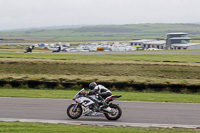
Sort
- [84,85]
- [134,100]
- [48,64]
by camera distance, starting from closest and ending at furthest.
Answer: [134,100], [84,85], [48,64]

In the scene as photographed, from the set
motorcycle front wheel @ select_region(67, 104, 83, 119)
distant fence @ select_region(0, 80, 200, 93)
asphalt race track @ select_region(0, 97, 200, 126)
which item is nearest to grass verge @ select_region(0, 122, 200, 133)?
asphalt race track @ select_region(0, 97, 200, 126)

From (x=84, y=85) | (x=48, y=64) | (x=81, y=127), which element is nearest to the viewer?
(x=81, y=127)

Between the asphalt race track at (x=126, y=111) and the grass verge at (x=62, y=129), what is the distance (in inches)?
48.4

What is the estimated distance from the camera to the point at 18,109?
43.7 feet

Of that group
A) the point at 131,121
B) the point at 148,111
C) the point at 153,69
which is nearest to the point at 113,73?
the point at 153,69

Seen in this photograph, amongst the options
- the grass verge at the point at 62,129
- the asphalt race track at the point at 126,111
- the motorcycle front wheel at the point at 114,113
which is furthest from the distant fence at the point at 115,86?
the grass verge at the point at 62,129

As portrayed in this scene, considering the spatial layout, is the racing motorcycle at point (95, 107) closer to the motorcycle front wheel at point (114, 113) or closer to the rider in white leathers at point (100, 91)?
the motorcycle front wheel at point (114, 113)

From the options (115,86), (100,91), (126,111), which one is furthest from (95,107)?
(115,86)

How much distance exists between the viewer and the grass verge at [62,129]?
9.36m

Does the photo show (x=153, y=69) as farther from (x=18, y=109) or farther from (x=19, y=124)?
(x=19, y=124)

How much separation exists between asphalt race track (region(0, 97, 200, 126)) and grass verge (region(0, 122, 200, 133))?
1.23m

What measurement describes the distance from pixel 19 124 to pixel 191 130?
238 inches

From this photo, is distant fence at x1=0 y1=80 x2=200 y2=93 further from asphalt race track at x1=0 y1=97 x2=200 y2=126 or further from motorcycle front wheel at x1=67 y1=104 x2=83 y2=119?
motorcycle front wheel at x1=67 y1=104 x2=83 y2=119

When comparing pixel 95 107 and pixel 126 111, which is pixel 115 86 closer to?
pixel 126 111
